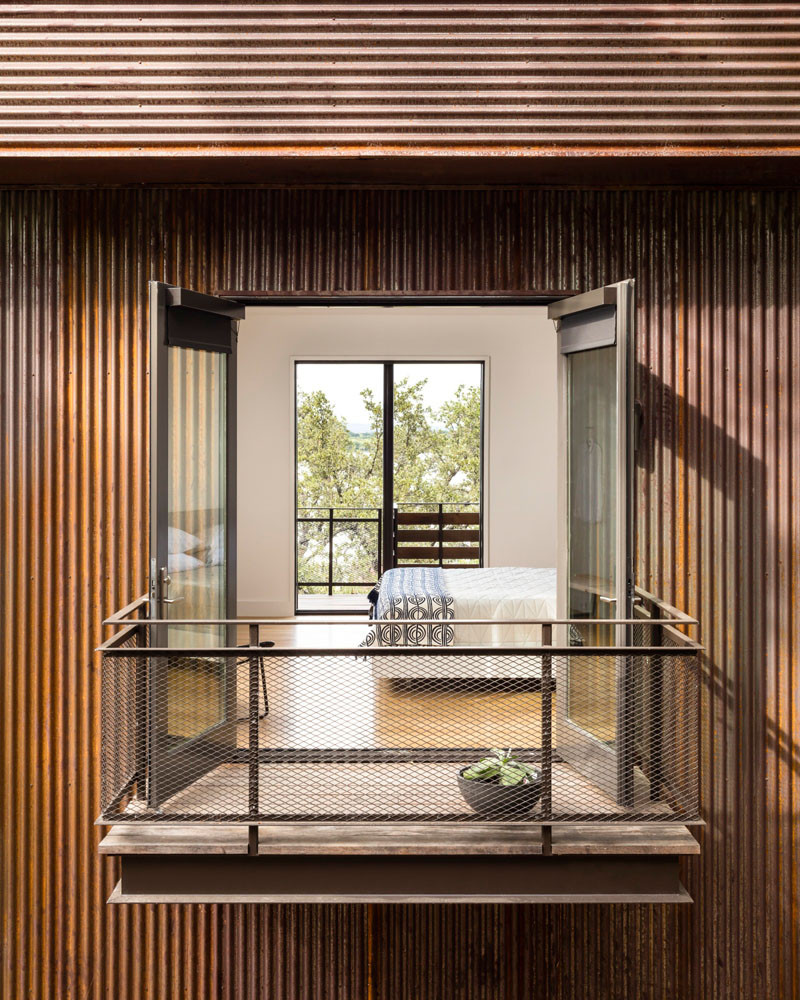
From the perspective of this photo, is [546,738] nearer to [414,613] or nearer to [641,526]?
[641,526]

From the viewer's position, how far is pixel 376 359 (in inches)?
303

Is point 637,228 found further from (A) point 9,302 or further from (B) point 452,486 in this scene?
(B) point 452,486

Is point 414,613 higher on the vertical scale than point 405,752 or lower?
higher

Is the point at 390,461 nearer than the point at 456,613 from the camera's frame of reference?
No

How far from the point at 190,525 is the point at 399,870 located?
5.22ft

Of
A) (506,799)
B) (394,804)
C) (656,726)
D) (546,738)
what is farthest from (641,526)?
(394,804)

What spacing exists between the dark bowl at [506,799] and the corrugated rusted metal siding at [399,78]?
2480 millimetres

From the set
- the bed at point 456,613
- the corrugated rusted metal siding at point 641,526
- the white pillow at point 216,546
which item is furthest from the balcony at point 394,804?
the bed at point 456,613

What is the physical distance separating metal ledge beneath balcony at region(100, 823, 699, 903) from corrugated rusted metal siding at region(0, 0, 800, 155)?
8.74ft

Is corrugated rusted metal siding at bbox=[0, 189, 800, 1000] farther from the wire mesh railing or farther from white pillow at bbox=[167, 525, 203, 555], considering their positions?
white pillow at bbox=[167, 525, 203, 555]

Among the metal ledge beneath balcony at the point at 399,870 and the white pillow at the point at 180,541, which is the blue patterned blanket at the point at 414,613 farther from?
the metal ledge beneath balcony at the point at 399,870

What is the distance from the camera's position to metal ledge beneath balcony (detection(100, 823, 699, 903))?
2.64 meters

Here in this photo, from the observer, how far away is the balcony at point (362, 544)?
777 centimetres

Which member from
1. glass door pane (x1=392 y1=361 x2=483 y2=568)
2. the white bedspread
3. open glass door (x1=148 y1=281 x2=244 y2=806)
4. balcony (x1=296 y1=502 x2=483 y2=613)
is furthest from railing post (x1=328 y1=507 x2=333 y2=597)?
open glass door (x1=148 y1=281 x2=244 y2=806)
